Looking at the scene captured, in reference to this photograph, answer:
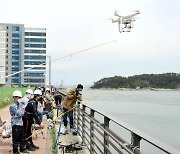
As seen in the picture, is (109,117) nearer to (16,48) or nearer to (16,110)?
(16,110)

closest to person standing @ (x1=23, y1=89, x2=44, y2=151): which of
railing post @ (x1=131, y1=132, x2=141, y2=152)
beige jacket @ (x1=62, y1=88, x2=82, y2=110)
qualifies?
beige jacket @ (x1=62, y1=88, x2=82, y2=110)

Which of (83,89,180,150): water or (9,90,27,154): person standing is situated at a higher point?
(9,90,27,154): person standing

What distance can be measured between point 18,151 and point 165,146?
5.35 metres

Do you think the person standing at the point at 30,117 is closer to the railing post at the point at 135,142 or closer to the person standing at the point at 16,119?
the person standing at the point at 16,119

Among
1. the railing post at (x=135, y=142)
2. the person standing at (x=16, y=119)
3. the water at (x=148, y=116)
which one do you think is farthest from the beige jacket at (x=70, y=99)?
the railing post at (x=135, y=142)

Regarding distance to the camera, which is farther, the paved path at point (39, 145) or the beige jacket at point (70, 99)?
the beige jacket at point (70, 99)

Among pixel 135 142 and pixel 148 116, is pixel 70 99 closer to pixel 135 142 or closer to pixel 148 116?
pixel 135 142

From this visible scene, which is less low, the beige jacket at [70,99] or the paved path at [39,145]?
the beige jacket at [70,99]

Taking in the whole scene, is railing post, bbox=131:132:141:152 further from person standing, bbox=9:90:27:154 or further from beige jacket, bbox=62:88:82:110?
beige jacket, bbox=62:88:82:110

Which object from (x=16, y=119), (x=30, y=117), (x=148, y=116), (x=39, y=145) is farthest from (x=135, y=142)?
(x=148, y=116)

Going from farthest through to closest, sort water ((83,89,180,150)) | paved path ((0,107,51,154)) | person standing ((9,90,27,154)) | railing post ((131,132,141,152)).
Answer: water ((83,89,180,150)) < paved path ((0,107,51,154)) < person standing ((9,90,27,154)) < railing post ((131,132,141,152))

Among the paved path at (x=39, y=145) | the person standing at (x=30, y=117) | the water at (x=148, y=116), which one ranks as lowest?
the water at (x=148, y=116)

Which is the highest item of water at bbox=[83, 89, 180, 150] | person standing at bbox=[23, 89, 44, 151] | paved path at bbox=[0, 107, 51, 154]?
person standing at bbox=[23, 89, 44, 151]

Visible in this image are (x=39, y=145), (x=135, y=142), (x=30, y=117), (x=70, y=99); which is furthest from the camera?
(x=70, y=99)
